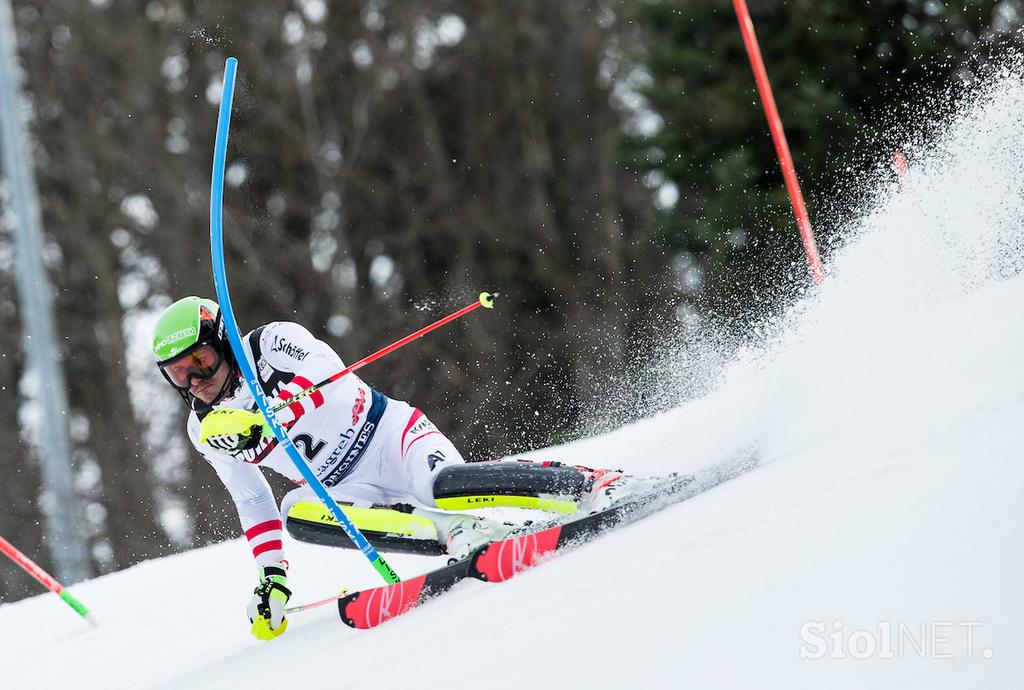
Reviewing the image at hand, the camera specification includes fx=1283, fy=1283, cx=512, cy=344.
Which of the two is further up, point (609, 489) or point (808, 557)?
point (609, 489)

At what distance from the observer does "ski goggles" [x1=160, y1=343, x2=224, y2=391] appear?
4316 millimetres

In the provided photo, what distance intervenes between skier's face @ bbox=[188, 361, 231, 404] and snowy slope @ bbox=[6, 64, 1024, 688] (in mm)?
877

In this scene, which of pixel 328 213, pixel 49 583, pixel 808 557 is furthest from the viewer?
pixel 328 213

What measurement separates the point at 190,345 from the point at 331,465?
0.68m

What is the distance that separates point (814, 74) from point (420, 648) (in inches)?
401

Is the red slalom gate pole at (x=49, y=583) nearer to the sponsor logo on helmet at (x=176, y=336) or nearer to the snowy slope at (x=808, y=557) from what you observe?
the snowy slope at (x=808, y=557)

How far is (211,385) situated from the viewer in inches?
173

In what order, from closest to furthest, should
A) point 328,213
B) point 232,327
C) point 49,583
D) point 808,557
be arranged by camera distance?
point 808,557 < point 232,327 < point 49,583 < point 328,213

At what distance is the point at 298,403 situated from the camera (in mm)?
4109

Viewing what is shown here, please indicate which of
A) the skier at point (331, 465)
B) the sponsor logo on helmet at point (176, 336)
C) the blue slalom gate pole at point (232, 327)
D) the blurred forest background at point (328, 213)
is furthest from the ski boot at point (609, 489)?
the blurred forest background at point (328, 213)

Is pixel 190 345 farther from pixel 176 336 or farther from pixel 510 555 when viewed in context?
pixel 510 555

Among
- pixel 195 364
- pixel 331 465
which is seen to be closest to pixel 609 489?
pixel 331 465

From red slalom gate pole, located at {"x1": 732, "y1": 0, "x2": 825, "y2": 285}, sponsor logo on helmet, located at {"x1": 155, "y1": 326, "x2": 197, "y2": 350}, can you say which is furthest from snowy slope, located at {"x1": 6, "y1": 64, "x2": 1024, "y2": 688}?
sponsor logo on helmet, located at {"x1": 155, "y1": 326, "x2": 197, "y2": 350}

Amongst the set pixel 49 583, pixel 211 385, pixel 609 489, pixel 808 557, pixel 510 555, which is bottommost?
pixel 808 557
